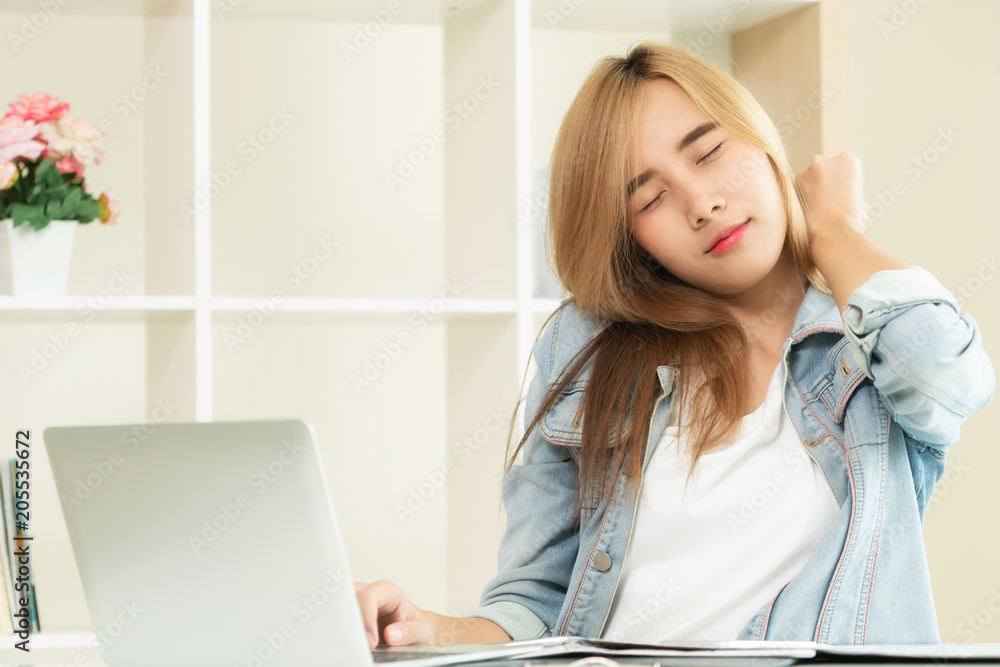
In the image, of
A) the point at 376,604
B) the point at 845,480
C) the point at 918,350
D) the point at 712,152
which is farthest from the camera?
the point at 712,152

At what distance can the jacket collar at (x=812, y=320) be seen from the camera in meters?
1.07

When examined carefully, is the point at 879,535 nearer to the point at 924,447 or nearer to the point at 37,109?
the point at 924,447

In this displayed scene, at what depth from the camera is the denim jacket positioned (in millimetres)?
946

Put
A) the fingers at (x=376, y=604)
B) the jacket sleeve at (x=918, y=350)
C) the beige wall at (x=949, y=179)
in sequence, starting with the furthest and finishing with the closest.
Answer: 1. the beige wall at (x=949, y=179)
2. the jacket sleeve at (x=918, y=350)
3. the fingers at (x=376, y=604)

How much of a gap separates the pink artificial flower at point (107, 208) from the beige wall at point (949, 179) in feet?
5.07

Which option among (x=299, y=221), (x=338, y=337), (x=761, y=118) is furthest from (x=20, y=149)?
(x=761, y=118)

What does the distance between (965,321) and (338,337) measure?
47.2 inches

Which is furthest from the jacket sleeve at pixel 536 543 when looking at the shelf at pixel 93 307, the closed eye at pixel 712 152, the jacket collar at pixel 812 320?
the shelf at pixel 93 307

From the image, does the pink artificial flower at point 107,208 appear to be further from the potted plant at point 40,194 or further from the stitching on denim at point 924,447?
the stitching on denim at point 924,447

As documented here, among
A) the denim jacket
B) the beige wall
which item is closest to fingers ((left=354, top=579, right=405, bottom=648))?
the denim jacket

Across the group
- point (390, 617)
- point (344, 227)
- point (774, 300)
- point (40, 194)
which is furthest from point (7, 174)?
point (774, 300)

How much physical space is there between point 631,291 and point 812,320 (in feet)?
0.79

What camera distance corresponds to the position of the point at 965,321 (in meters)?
0.96

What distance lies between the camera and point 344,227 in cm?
187
